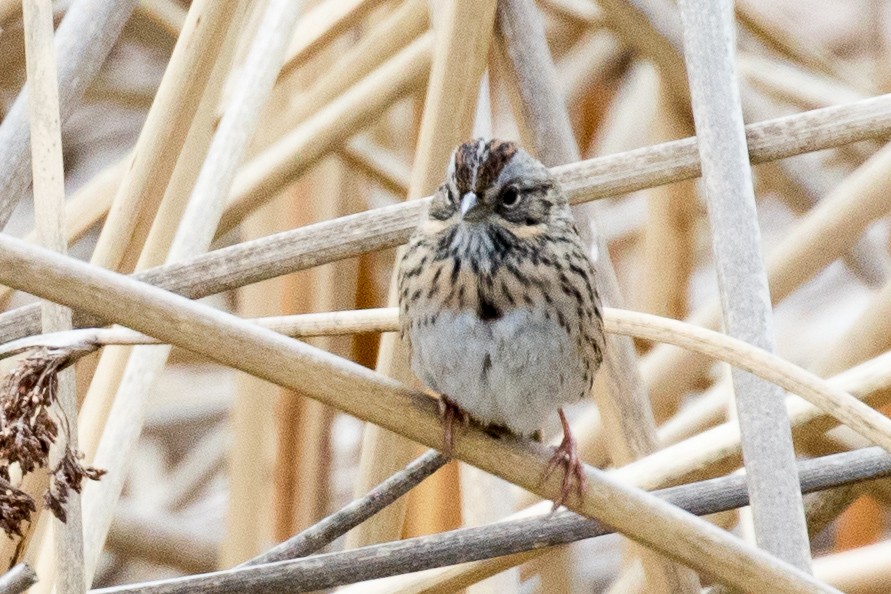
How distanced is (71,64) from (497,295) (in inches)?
26.7

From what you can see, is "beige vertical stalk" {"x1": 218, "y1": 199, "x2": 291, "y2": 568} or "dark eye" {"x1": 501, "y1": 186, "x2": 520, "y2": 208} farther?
"beige vertical stalk" {"x1": 218, "y1": 199, "x2": 291, "y2": 568}

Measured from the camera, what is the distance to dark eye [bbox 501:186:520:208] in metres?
1.83

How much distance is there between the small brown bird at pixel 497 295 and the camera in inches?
69.9

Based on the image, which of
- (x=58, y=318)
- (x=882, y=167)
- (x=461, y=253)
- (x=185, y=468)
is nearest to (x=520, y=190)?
(x=461, y=253)

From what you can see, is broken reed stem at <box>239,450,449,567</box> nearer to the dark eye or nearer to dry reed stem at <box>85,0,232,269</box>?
the dark eye

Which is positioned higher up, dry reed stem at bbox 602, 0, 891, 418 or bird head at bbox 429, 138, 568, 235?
dry reed stem at bbox 602, 0, 891, 418

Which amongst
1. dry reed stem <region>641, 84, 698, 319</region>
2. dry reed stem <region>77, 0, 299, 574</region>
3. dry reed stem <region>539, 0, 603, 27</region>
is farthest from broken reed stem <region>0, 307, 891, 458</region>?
dry reed stem <region>539, 0, 603, 27</region>

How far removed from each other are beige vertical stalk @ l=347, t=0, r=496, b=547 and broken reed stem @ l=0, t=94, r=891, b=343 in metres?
0.25

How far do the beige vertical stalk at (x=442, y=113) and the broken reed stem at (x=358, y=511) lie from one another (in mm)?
363

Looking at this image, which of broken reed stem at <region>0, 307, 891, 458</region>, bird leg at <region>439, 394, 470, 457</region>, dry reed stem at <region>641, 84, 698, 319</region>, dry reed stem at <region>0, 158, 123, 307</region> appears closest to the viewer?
broken reed stem at <region>0, 307, 891, 458</region>

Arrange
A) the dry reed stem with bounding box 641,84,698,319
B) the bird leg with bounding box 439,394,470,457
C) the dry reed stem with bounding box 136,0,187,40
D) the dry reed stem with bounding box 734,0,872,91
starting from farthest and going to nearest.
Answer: the dry reed stem with bounding box 734,0,872,91 < the dry reed stem with bounding box 641,84,698,319 < the dry reed stem with bounding box 136,0,187,40 < the bird leg with bounding box 439,394,470,457

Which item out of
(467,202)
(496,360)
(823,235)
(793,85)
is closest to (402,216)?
(467,202)

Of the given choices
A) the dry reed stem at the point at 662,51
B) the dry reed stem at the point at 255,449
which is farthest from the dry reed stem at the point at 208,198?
the dry reed stem at the point at 662,51

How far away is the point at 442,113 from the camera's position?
2.13 metres
